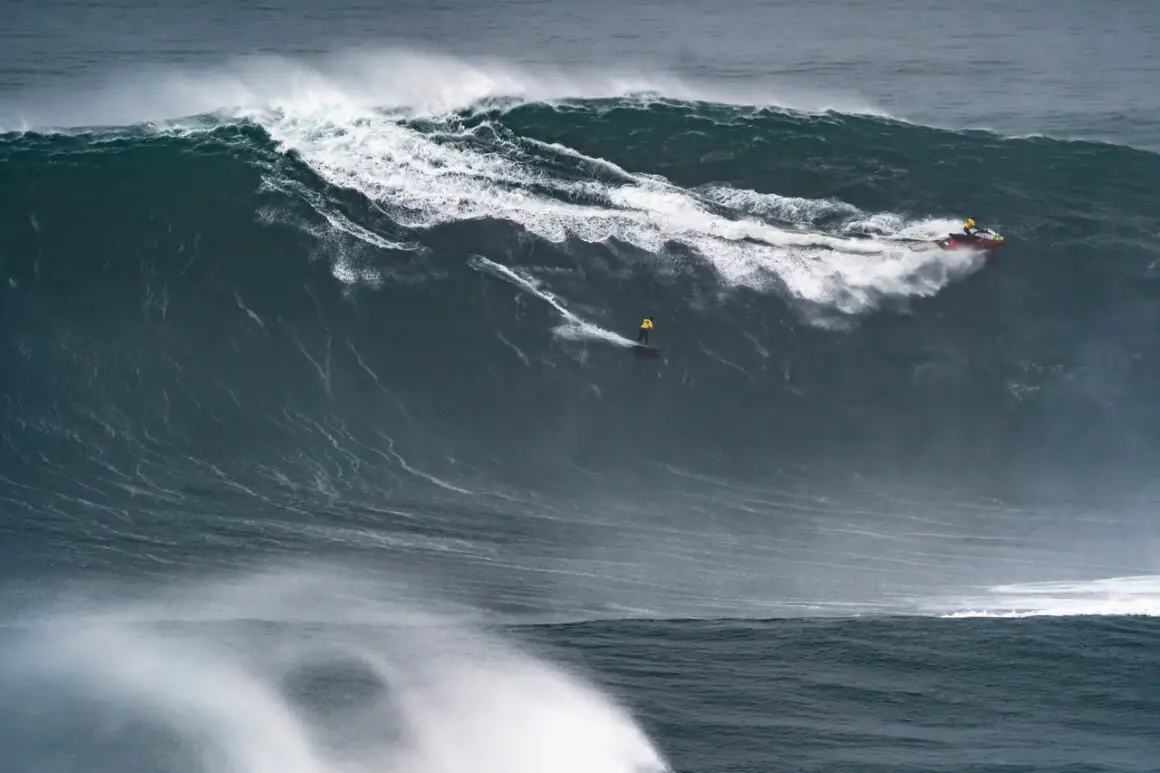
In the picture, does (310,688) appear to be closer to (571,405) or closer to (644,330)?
(571,405)

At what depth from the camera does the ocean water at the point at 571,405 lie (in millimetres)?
35844

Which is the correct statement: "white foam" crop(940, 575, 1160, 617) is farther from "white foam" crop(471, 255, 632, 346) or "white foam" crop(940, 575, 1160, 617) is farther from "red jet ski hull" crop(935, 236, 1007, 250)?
"red jet ski hull" crop(935, 236, 1007, 250)

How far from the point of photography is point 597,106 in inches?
2297

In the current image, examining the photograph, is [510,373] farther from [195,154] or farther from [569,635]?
[195,154]

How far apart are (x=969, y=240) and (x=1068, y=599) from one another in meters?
16.6

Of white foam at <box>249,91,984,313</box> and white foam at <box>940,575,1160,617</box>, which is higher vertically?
white foam at <box>249,91,984,313</box>

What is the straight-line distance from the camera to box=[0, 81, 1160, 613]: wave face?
41.7 meters

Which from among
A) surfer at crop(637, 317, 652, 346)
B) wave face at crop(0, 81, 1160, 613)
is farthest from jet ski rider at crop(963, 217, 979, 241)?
surfer at crop(637, 317, 652, 346)

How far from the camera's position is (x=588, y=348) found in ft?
157

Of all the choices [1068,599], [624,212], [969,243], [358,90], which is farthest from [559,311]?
[1068,599]

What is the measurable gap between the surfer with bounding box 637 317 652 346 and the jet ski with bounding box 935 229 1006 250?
12.0 metres

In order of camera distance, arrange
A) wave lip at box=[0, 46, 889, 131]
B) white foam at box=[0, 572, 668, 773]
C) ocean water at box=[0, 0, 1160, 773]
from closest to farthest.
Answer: white foam at box=[0, 572, 668, 773], ocean water at box=[0, 0, 1160, 773], wave lip at box=[0, 46, 889, 131]

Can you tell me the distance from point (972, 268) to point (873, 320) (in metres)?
4.92

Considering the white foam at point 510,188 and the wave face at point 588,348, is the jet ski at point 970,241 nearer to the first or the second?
the white foam at point 510,188
